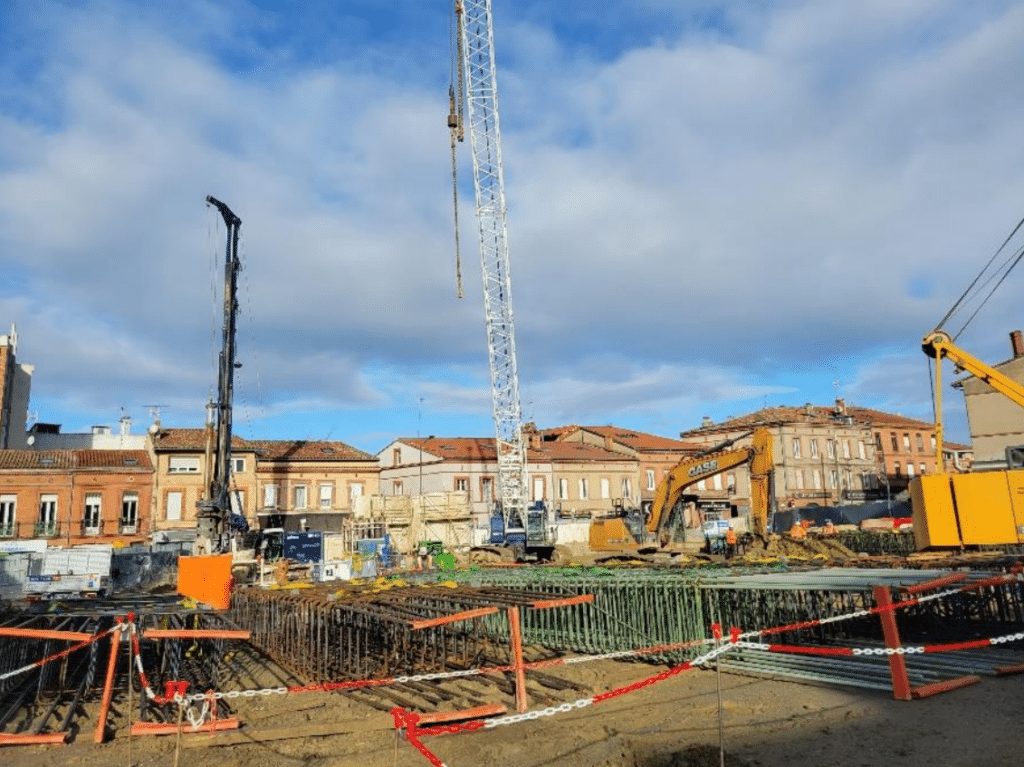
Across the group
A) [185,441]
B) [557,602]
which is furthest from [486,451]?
[557,602]

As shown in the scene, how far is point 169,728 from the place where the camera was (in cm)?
955

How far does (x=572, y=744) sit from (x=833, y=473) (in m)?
66.1

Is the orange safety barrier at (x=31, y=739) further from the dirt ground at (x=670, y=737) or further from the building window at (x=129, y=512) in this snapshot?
the building window at (x=129, y=512)

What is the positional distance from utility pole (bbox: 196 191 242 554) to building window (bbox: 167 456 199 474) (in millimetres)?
10013

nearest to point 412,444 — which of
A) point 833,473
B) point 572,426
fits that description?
point 572,426

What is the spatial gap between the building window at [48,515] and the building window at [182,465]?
21.4ft

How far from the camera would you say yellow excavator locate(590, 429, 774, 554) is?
1122 inches

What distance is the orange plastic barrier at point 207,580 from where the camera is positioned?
1725 cm

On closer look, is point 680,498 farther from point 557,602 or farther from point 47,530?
point 47,530

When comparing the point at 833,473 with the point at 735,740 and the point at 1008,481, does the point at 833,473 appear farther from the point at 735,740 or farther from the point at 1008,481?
the point at 735,740

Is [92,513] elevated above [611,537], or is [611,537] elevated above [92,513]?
[92,513]

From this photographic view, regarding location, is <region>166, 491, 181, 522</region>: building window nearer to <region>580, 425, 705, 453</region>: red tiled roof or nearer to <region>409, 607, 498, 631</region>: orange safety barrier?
<region>580, 425, 705, 453</region>: red tiled roof

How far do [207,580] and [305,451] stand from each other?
37042 millimetres

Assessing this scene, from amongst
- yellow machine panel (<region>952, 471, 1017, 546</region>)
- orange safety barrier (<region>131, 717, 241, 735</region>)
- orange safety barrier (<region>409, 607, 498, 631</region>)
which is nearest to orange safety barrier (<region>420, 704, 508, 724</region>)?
orange safety barrier (<region>409, 607, 498, 631</region>)
